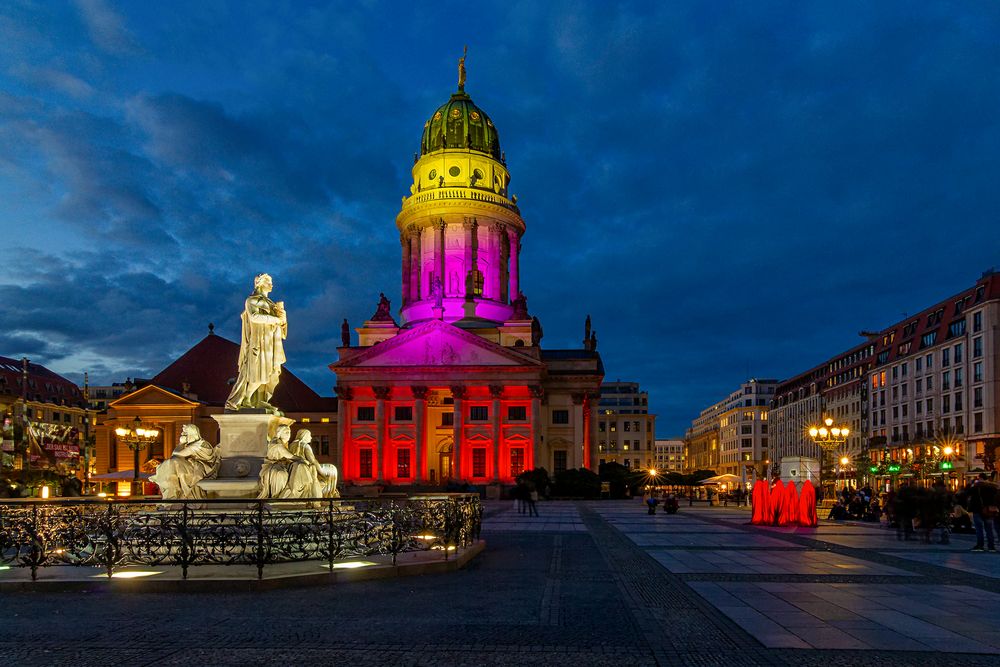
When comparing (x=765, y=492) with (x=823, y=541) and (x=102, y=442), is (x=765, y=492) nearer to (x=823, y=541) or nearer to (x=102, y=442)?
(x=823, y=541)

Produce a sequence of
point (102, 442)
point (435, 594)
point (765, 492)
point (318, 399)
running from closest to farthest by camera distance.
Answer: point (435, 594) < point (765, 492) < point (102, 442) < point (318, 399)

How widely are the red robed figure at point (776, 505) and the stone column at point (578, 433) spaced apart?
51.5 metres

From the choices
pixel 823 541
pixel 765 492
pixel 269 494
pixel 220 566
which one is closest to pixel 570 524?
pixel 765 492

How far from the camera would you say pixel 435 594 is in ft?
43.4

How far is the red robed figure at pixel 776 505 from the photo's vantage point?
31.5 m

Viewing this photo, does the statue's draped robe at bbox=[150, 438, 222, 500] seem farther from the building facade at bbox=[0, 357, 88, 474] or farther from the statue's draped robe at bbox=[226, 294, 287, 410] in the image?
the building facade at bbox=[0, 357, 88, 474]

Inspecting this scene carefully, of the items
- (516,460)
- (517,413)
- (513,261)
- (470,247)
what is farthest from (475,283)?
(516,460)

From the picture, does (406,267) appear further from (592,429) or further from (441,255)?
(592,429)

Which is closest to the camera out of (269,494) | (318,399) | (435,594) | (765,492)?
(435,594)

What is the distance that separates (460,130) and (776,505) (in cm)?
7251

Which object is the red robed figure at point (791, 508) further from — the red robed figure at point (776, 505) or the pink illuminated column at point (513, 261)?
the pink illuminated column at point (513, 261)

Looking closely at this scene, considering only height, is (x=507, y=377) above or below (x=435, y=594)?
above

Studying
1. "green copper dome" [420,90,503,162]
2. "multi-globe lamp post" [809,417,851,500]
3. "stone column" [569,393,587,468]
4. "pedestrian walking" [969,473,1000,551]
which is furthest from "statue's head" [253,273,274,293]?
"green copper dome" [420,90,503,162]

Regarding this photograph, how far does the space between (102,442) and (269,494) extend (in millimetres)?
83661
